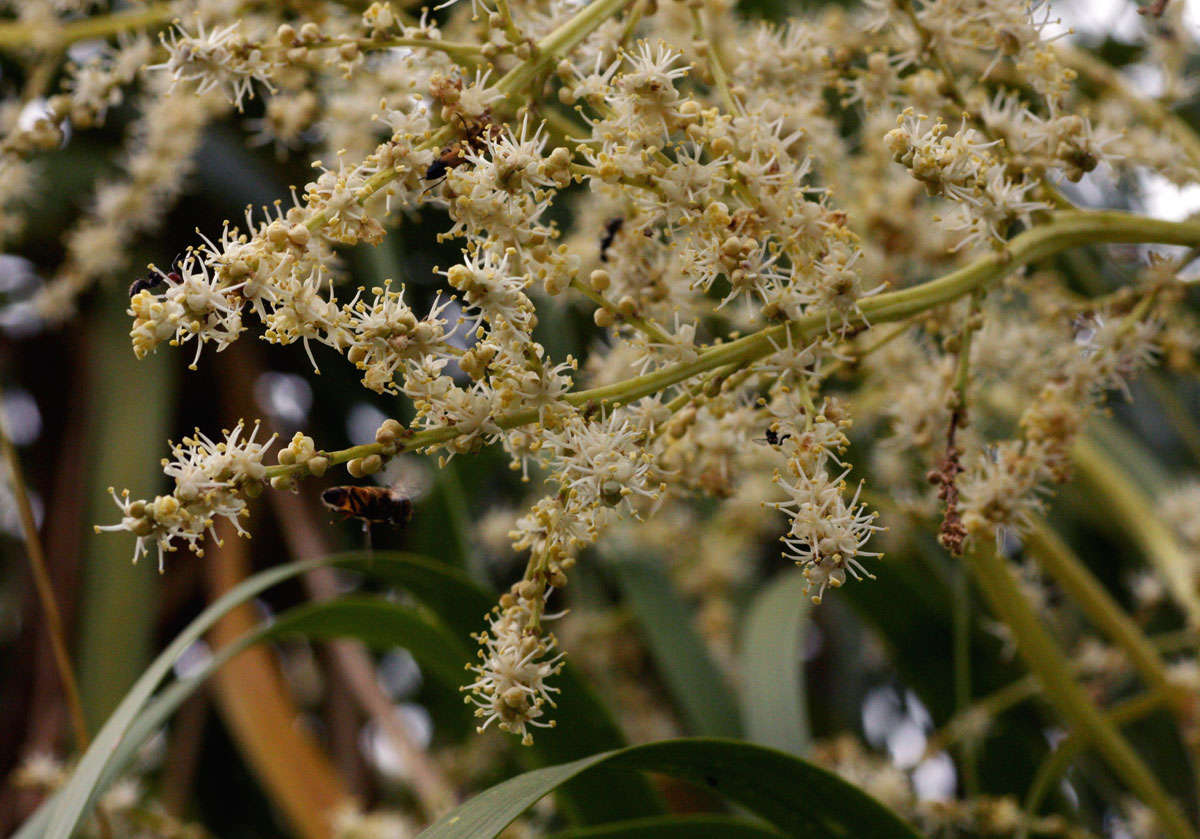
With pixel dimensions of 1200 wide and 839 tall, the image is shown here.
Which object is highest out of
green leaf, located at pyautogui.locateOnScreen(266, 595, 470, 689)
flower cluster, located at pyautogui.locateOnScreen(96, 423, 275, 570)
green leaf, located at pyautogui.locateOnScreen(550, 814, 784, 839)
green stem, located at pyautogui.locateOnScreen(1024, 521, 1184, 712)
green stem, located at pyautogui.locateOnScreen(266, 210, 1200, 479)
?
flower cluster, located at pyautogui.locateOnScreen(96, 423, 275, 570)

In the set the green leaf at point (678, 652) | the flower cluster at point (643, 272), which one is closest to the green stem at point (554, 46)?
the flower cluster at point (643, 272)

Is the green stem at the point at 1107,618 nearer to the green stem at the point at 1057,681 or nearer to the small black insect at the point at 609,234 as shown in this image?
the green stem at the point at 1057,681

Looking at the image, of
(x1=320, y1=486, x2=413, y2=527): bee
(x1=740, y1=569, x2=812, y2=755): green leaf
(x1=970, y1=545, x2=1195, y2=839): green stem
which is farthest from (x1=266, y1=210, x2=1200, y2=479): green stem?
(x1=740, y1=569, x2=812, y2=755): green leaf

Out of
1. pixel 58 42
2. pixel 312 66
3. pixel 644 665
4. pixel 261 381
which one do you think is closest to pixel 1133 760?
pixel 312 66

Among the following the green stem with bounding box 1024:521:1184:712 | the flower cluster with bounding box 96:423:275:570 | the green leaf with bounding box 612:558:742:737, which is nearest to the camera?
the flower cluster with bounding box 96:423:275:570

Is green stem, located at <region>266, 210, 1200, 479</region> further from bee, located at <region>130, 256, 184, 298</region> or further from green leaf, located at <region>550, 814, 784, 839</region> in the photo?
green leaf, located at <region>550, 814, 784, 839</region>

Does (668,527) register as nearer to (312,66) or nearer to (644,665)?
(644,665)
